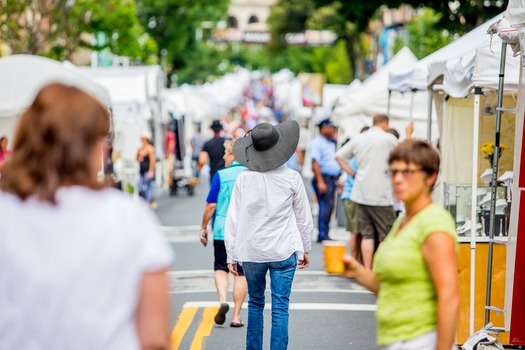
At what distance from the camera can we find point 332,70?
70.7 meters

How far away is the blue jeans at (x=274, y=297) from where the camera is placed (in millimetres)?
7875

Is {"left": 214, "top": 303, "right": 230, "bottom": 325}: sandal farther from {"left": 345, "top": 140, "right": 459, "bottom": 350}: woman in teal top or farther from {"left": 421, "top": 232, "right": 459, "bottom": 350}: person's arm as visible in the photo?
{"left": 421, "top": 232, "right": 459, "bottom": 350}: person's arm

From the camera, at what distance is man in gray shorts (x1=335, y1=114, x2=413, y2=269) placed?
13.1 m

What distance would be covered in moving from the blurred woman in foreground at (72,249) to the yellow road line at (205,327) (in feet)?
20.3

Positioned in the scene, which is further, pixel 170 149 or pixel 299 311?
pixel 170 149

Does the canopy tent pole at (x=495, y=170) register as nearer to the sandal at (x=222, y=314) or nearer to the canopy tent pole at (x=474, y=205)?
the canopy tent pole at (x=474, y=205)

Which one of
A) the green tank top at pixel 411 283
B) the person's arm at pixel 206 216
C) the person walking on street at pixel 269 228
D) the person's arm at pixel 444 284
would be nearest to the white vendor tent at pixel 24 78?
the person's arm at pixel 206 216

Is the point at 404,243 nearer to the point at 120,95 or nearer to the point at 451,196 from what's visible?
the point at 451,196

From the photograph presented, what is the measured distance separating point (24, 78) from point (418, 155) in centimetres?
1403

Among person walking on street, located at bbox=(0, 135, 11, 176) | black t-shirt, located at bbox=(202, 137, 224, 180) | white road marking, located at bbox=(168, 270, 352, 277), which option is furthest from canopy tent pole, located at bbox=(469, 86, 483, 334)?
person walking on street, located at bbox=(0, 135, 11, 176)

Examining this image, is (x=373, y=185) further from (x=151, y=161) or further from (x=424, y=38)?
(x=424, y=38)

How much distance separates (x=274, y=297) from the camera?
25.9ft

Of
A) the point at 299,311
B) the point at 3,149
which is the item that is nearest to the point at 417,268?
the point at 299,311

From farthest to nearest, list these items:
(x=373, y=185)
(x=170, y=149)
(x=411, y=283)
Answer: (x=170, y=149) → (x=373, y=185) → (x=411, y=283)
